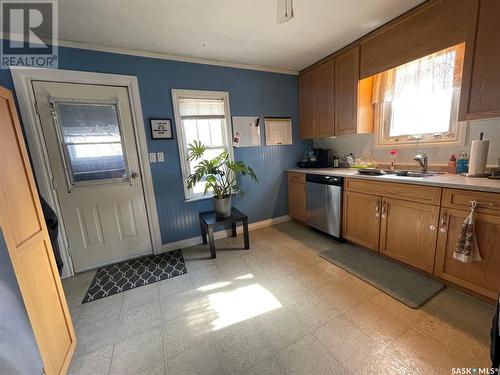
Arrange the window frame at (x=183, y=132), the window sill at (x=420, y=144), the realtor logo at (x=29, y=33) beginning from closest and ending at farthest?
the realtor logo at (x=29, y=33) < the window sill at (x=420, y=144) < the window frame at (x=183, y=132)

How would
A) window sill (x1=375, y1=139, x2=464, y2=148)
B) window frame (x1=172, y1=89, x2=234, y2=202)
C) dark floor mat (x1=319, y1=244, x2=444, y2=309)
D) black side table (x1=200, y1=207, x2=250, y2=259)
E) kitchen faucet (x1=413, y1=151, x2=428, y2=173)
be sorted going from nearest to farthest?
1. dark floor mat (x1=319, y1=244, x2=444, y2=309)
2. window sill (x1=375, y1=139, x2=464, y2=148)
3. kitchen faucet (x1=413, y1=151, x2=428, y2=173)
4. black side table (x1=200, y1=207, x2=250, y2=259)
5. window frame (x1=172, y1=89, x2=234, y2=202)

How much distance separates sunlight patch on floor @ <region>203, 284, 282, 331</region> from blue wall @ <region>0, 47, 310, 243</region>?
1.24m

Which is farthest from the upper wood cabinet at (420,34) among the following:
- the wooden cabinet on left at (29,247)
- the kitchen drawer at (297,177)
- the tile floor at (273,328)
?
the wooden cabinet on left at (29,247)

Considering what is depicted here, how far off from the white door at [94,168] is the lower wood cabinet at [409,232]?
2.79 metres

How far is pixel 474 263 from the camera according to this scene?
1564mm

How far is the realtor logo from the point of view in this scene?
5.21ft

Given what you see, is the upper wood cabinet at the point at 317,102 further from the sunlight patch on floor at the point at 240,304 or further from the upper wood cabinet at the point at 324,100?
the sunlight patch on floor at the point at 240,304

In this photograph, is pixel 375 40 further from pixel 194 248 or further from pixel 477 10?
pixel 194 248

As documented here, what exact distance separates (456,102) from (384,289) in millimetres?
1941

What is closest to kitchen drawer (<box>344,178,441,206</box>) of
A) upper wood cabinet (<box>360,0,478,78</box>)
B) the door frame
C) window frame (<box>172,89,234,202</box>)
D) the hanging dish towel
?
the hanging dish towel

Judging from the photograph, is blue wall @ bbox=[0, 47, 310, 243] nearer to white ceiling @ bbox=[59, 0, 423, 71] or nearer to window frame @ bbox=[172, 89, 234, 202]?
window frame @ bbox=[172, 89, 234, 202]

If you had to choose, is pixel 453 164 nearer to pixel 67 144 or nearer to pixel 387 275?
pixel 387 275

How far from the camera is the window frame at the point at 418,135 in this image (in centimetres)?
203

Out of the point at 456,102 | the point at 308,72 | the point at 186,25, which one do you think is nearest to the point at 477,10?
the point at 456,102
